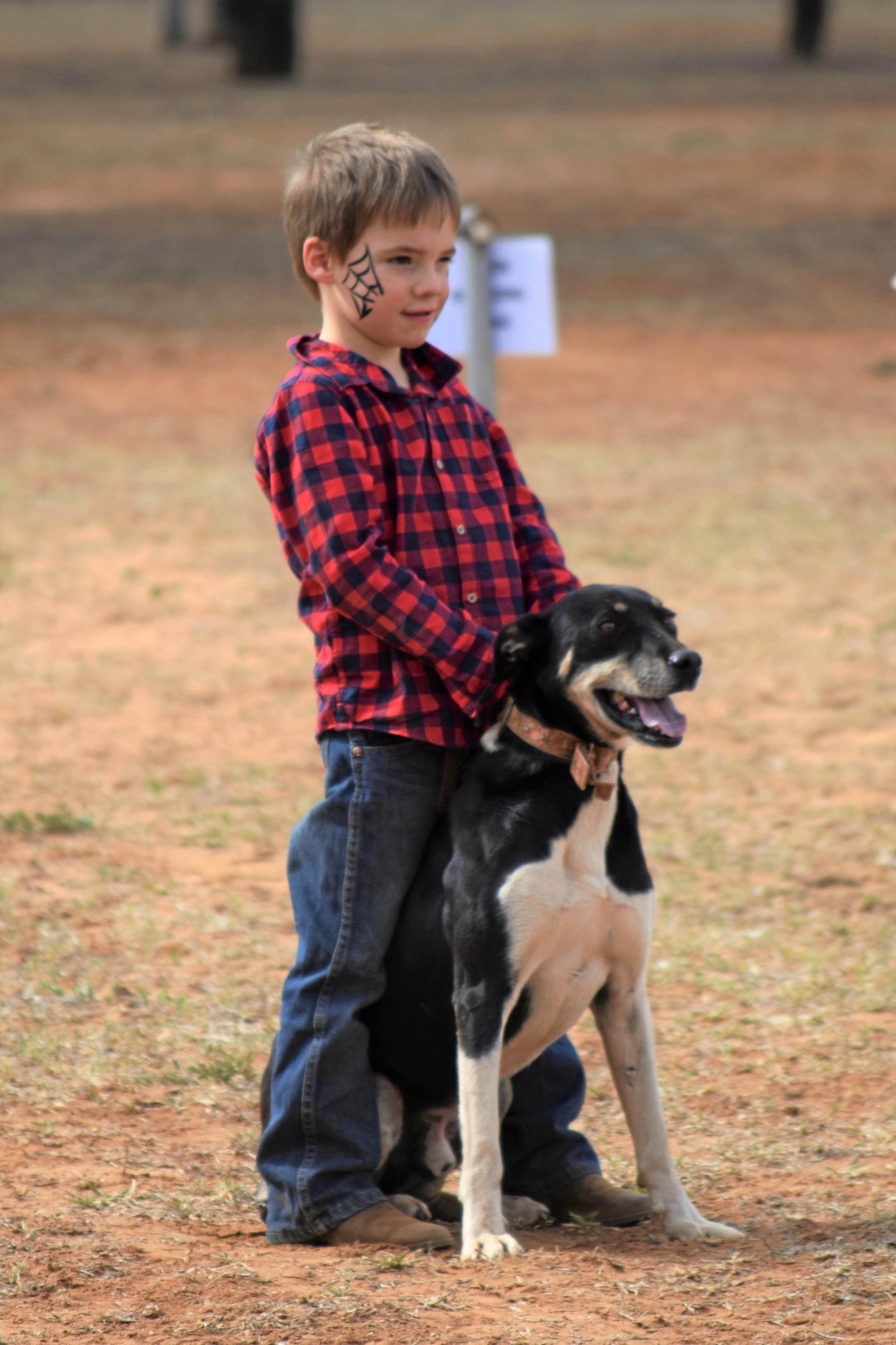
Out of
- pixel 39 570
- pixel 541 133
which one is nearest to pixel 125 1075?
pixel 39 570

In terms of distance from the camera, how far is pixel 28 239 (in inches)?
761

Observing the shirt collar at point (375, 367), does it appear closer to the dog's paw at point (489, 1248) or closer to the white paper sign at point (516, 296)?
the dog's paw at point (489, 1248)

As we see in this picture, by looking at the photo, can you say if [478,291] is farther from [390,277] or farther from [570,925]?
[570,925]

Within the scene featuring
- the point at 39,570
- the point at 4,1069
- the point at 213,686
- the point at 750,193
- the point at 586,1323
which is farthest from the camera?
the point at 750,193

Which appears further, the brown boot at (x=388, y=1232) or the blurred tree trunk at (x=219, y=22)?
the blurred tree trunk at (x=219, y=22)

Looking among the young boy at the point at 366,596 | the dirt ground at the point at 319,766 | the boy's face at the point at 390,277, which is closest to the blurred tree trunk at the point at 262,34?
the dirt ground at the point at 319,766

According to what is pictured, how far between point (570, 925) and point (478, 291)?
4.44m

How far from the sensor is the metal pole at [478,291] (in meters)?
7.04

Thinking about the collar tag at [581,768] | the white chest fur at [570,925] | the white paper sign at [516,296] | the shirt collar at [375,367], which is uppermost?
the shirt collar at [375,367]

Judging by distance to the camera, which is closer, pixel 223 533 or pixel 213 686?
pixel 213 686

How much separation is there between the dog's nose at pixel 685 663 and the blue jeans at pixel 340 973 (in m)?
0.56

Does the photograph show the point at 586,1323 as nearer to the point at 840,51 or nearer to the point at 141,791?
the point at 141,791

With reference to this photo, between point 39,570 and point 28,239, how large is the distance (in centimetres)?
1074

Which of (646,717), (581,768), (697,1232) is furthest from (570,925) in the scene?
(697,1232)
